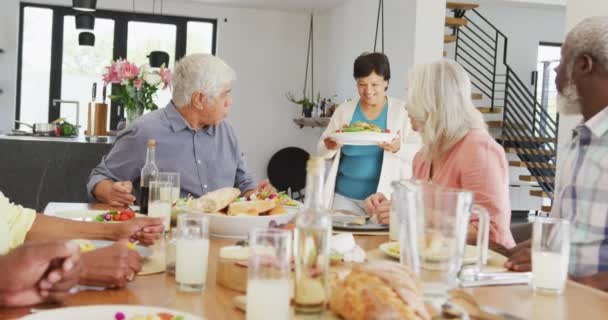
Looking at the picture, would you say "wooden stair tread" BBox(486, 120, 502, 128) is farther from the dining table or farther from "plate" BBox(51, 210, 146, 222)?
the dining table

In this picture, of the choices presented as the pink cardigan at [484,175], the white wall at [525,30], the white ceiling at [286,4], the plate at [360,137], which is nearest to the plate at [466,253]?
the pink cardigan at [484,175]

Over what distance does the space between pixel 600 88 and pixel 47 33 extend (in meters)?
8.73

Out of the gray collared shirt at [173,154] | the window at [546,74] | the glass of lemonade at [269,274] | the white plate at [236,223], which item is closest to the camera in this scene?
the glass of lemonade at [269,274]

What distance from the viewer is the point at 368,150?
150 inches

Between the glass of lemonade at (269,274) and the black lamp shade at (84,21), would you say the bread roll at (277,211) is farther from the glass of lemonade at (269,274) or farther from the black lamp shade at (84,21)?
the black lamp shade at (84,21)

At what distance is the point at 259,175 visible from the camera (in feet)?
33.9

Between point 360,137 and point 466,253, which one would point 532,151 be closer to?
point 360,137

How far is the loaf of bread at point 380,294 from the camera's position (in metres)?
1.07

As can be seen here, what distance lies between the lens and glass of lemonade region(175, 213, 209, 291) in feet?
4.51

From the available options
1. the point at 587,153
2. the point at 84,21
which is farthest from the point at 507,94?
the point at 587,153

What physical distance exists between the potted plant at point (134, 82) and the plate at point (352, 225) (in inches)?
76.5

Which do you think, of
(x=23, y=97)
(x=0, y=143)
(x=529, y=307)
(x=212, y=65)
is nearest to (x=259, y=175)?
(x=23, y=97)

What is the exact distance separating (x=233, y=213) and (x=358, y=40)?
6.88 meters

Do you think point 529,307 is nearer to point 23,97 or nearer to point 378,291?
point 378,291
